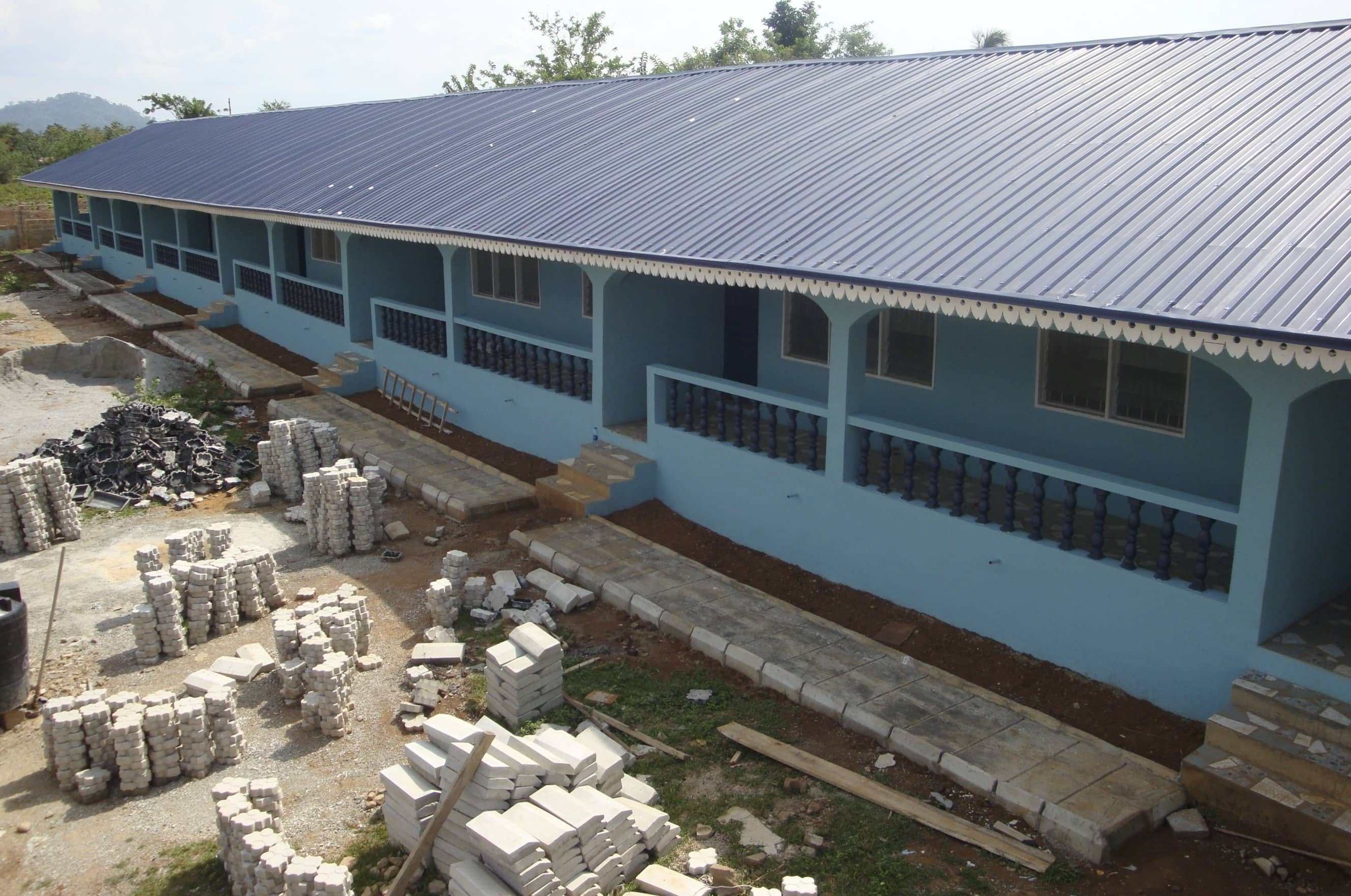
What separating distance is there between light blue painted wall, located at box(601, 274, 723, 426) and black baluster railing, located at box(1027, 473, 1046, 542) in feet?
17.0

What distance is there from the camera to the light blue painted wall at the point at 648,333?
12203 mm

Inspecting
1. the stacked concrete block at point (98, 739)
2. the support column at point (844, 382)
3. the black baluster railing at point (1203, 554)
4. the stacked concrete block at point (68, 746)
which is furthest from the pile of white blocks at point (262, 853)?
the black baluster railing at point (1203, 554)

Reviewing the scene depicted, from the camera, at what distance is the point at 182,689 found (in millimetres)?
8727

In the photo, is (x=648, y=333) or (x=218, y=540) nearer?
(x=218, y=540)

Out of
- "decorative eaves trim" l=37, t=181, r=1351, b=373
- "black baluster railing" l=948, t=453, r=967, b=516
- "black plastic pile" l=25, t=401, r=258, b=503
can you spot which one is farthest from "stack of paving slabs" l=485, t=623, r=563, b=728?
"black plastic pile" l=25, t=401, r=258, b=503

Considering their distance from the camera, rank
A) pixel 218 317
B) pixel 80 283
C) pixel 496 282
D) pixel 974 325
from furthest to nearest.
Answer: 1. pixel 80 283
2. pixel 218 317
3. pixel 496 282
4. pixel 974 325

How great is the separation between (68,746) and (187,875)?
1571 mm

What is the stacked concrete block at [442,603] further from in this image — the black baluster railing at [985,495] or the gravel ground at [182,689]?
the black baluster railing at [985,495]

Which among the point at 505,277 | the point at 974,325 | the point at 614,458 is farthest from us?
the point at 505,277

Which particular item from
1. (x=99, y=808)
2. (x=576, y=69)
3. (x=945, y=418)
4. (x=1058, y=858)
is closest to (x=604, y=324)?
(x=945, y=418)

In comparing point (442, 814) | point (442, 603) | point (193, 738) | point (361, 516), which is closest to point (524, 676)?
point (442, 814)

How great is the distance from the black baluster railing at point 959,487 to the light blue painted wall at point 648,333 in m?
4.45

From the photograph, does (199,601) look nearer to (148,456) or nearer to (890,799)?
(148,456)

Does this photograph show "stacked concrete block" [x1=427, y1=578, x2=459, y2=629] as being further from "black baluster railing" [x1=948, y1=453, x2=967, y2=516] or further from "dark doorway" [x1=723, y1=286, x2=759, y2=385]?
"dark doorway" [x1=723, y1=286, x2=759, y2=385]
